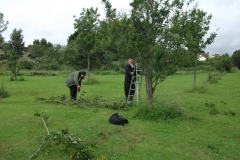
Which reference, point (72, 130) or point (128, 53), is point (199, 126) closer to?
point (128, 53)

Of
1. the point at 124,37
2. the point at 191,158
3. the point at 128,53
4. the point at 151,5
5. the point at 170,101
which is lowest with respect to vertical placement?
the point at 191,158

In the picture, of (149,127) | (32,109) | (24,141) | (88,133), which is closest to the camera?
(24,141)

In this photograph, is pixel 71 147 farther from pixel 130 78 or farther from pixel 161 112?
pixel 130 78

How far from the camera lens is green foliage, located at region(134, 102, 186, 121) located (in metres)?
7.59

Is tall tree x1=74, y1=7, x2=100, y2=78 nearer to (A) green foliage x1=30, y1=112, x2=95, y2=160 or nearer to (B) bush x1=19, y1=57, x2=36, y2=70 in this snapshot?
(B) bush x1=19, y1=57, x2=36, y2=70

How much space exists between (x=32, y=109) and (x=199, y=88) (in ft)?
33.0

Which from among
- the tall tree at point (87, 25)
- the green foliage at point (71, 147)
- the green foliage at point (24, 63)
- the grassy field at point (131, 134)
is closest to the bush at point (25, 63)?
the green foliage at point (24, 63)

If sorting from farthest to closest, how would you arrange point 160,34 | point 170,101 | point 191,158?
1. point 170,101
2. point 160,34
3. point 191,158

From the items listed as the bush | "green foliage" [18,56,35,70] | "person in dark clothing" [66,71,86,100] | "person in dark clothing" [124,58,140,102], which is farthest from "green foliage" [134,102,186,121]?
the bush

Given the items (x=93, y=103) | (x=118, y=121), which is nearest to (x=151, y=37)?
(x=118, y=121)

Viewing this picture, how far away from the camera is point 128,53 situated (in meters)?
7.75

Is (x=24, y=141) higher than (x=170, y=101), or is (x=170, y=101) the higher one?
(x=170, y=101)

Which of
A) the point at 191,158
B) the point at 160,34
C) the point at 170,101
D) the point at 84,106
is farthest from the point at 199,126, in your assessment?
the point at 84,106

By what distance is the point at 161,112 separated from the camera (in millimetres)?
7621
